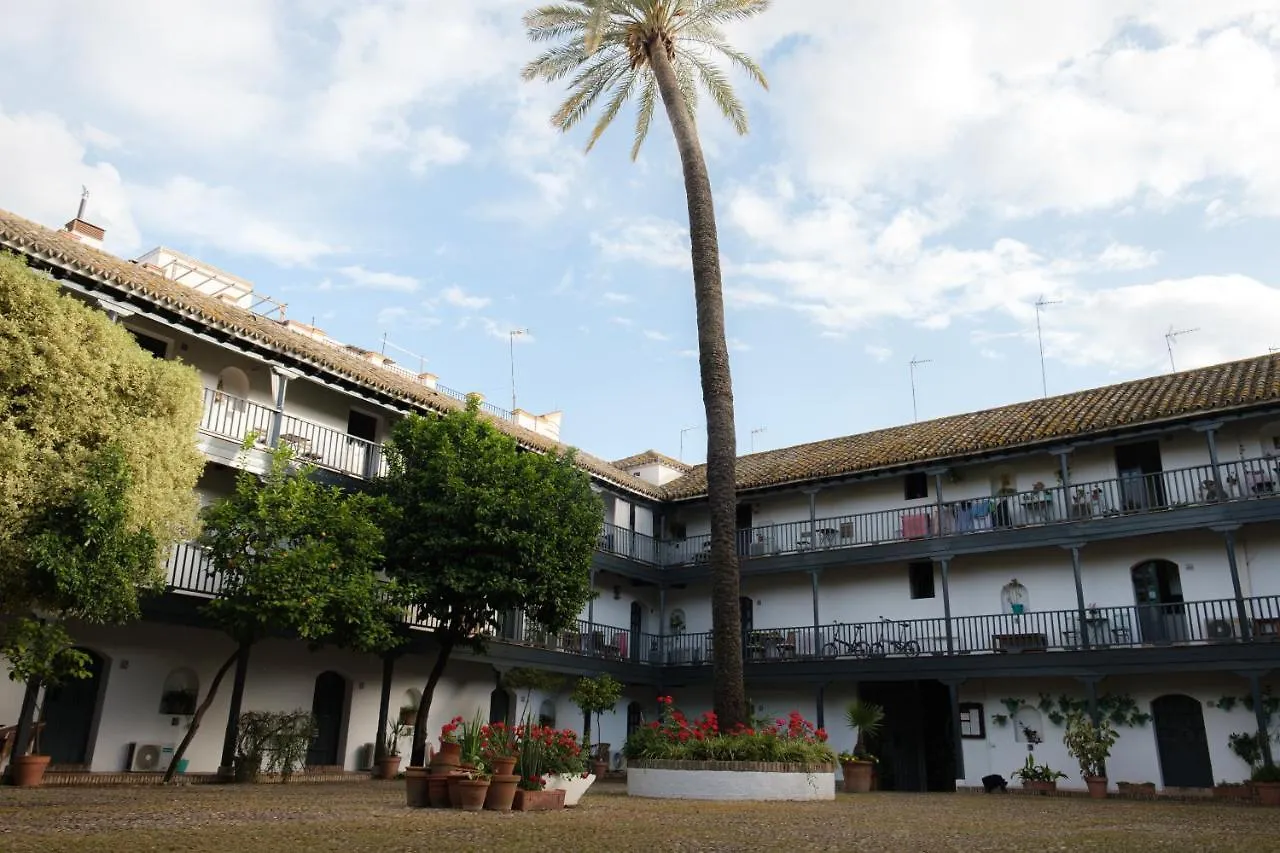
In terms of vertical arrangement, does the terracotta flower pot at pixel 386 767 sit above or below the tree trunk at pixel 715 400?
below

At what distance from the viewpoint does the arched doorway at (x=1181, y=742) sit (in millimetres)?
20641

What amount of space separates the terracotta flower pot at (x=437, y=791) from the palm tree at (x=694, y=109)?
6.45m

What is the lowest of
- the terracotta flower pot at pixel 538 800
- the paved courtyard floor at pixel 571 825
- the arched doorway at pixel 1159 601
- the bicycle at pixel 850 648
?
the paved courtyard floor at pixel 571 825

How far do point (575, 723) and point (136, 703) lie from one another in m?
12.1

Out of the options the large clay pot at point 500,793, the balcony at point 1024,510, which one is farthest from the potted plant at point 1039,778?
the large clay pot at point 500,793

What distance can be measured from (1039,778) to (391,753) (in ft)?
45.3

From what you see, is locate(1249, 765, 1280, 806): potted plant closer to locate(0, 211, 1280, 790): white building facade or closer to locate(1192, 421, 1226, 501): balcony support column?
locate(0, 211, 1280, 790): white building facade

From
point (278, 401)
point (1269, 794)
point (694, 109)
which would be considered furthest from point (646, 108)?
point (1269, 794)

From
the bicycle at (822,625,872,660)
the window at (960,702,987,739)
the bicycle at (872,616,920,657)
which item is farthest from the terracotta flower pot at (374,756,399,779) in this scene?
the window at (960,702,987,739)

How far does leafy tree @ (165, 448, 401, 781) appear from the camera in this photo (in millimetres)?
15758

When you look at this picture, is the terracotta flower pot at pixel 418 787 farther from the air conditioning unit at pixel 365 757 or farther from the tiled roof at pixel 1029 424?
the tiled roof at pixel 1029 424

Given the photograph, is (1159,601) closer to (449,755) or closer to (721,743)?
(721,743)

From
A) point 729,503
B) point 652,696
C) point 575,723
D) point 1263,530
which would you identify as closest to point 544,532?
point 729,503

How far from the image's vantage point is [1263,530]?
2102 cm
